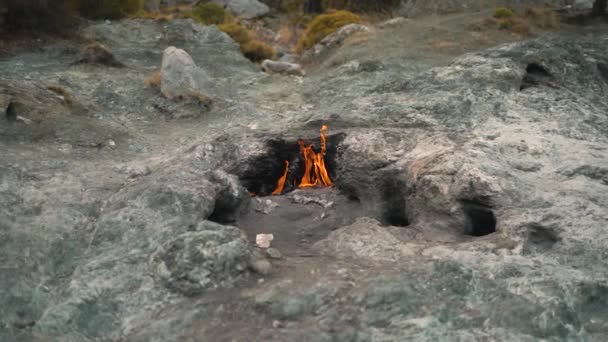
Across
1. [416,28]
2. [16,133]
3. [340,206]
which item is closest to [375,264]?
[340,206]

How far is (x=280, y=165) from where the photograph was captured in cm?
876

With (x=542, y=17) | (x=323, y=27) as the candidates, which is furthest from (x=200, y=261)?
(x=542, y=17)

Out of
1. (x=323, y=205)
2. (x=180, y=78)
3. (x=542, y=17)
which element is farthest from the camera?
(x=542, y=17)

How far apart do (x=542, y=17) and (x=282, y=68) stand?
637cm

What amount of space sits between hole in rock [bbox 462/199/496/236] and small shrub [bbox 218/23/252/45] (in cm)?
1020

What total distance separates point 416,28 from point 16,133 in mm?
9309

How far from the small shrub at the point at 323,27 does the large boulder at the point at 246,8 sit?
7417 millimetres

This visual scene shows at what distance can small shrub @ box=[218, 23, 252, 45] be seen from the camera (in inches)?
618

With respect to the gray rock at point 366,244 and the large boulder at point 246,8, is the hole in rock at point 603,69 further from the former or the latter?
the large boulder at point 246,8

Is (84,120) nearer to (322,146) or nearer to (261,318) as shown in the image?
(322,146)

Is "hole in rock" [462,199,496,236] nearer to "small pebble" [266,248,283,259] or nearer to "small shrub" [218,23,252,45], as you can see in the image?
"small pebble" [266,248,283,259]

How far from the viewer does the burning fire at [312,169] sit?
854cm

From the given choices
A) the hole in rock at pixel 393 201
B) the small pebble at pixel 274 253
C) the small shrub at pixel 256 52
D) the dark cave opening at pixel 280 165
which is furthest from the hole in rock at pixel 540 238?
the small shrub at pixel 256 52

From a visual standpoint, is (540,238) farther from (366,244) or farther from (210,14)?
(210,14)
